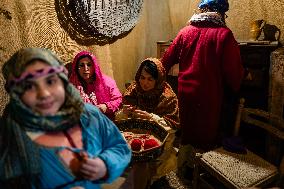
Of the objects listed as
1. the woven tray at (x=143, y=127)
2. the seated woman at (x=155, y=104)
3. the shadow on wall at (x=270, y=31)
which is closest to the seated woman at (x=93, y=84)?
the seated woman at (x=155, y=104)

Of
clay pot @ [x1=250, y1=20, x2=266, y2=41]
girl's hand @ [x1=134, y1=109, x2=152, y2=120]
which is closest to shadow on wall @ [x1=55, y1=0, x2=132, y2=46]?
girl's hand @ [x1=134, y1=109, x2=152, y2=120]

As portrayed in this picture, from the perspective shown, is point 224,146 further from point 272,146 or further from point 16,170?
point 16,170

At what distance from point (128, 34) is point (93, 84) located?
1417 millimetres

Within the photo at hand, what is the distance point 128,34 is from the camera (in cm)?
469

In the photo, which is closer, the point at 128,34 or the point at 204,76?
the point at 204,76

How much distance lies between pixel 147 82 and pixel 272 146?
69.5 inches

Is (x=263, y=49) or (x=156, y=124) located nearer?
(x=156, y=124)

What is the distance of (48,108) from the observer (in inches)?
55.3

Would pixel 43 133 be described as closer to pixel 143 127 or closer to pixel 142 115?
pixel 143 127

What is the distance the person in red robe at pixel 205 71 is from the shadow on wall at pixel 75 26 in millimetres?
1175

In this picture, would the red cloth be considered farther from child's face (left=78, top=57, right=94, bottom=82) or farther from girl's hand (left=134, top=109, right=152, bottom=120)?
child's face (left=78, top=57, right=94, bottom=82)

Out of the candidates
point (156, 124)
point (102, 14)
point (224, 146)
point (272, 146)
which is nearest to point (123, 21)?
point (102, 14)

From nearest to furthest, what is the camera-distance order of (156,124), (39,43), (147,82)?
(156,124)
(39,43)
(147,82)

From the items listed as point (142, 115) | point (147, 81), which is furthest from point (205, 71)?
point (142, 115)
